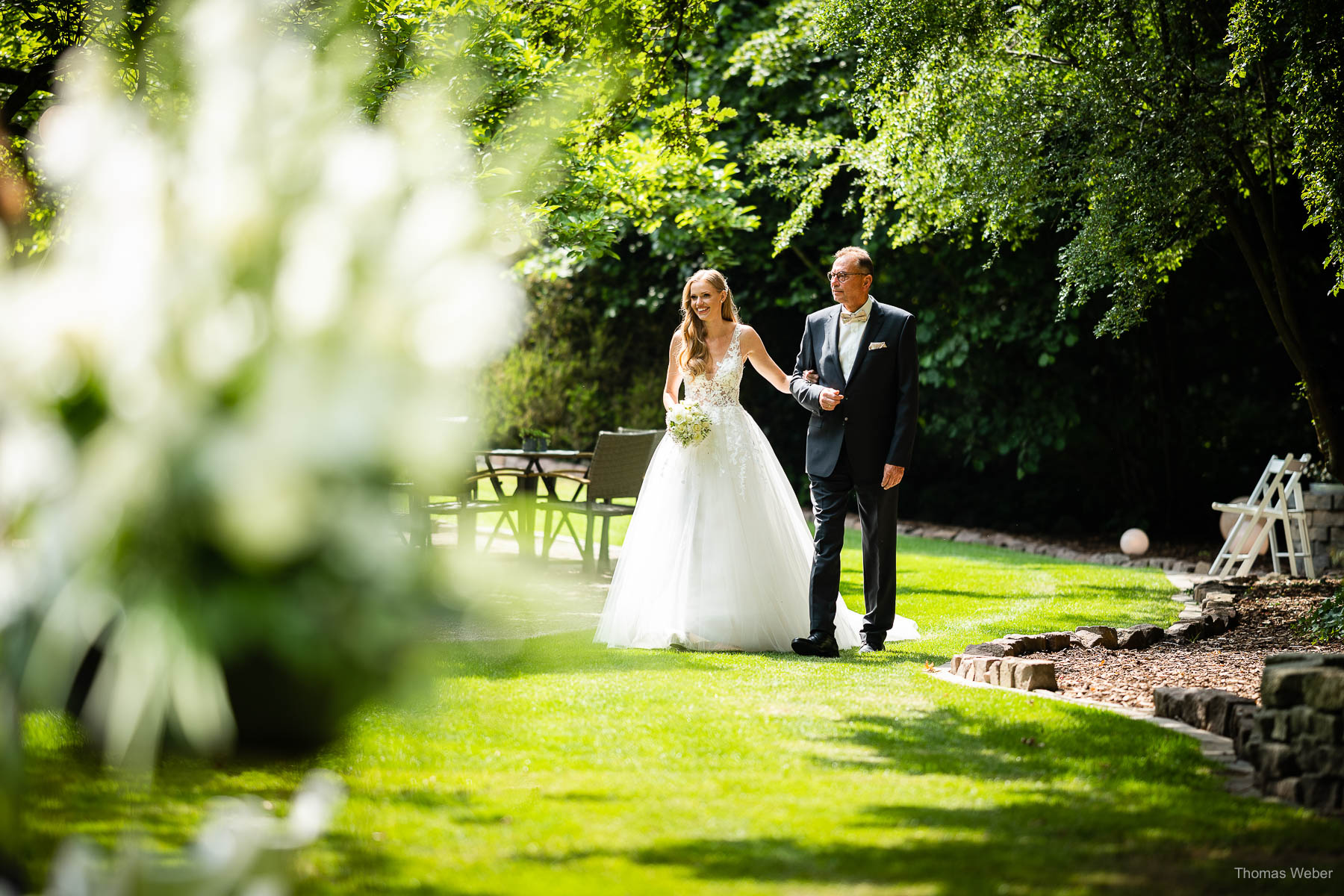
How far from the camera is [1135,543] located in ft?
39.4

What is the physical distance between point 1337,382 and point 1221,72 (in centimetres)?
485

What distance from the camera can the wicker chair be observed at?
8.64 meters

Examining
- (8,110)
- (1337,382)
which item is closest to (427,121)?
(8,110)

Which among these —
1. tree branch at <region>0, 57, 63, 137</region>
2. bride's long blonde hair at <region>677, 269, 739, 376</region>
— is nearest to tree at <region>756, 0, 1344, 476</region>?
bride's long blonde hair at <region>677, 269, 739, 376</region>

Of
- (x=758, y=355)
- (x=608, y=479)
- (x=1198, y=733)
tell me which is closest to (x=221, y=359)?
(x=1198, y=733)

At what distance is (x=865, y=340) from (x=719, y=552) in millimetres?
1363

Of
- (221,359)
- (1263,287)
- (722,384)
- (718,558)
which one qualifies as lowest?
(718,558)

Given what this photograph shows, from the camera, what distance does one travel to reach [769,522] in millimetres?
6816

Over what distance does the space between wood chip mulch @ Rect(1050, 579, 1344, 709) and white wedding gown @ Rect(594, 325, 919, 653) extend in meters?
1.18

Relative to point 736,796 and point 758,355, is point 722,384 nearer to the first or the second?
point 758,355

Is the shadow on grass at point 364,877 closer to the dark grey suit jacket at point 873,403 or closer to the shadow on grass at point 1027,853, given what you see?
the shadow on grass at point 1027,853

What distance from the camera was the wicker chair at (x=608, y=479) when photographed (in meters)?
8.64

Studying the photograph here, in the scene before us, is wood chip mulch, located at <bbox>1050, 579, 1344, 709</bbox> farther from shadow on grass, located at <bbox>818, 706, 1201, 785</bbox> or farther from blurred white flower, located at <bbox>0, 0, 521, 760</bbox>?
blurred white flower, located at <bbox>0, 0, 521, 760</bbox>

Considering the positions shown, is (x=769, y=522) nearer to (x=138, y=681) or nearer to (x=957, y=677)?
(x=957, y=677)
